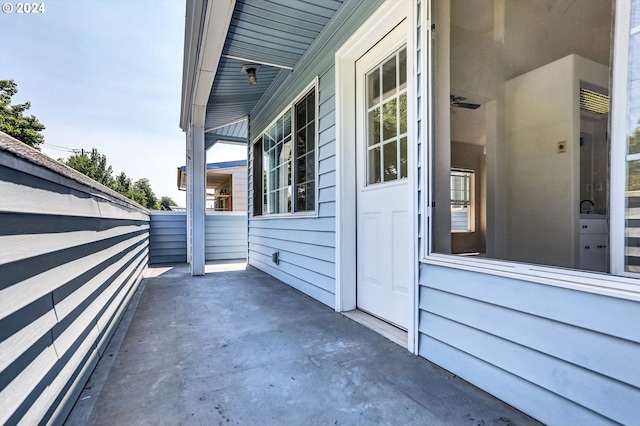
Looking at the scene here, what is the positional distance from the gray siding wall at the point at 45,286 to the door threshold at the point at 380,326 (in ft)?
5.94

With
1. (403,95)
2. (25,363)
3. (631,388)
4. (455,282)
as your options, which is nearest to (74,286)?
(25,363)

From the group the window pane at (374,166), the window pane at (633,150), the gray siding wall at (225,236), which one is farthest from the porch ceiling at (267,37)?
the gray siding wall at (225,236)

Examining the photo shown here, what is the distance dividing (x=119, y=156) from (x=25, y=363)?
28.2 meters

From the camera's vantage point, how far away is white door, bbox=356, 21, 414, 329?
91.5 inches

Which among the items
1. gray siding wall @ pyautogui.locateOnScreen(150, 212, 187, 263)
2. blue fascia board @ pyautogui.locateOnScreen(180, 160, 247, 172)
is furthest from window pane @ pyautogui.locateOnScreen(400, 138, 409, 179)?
blue fascia board @ pyautogui.locateOnScreen(180, 160, 247, 172)

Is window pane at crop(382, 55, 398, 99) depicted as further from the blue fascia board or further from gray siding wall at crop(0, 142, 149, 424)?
the blue fascia board

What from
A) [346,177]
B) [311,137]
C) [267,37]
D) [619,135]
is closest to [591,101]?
[619,135]

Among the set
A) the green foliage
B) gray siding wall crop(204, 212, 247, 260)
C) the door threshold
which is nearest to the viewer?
the door threshold

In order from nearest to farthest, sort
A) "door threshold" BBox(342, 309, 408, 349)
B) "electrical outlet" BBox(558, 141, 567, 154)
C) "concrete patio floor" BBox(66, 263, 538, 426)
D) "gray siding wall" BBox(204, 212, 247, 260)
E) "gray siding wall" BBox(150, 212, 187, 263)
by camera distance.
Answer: "concrete patio floor" BBox(66, 263, 538, 426), "door threshold" BBox(342, 309, 408, 349), "electrical outlet" BBox(558, 141, 567, 154), "gray siding wall" BBox(150, 212, 187, 263), "gray siding wall" BBox(204, 212, 247, 260)

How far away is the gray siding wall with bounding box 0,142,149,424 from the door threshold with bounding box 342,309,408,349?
5.94 feet

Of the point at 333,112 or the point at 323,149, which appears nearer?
the point at 333,112

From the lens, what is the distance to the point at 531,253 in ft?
9.04

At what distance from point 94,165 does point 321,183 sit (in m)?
22.7

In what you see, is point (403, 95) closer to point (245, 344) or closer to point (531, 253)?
point (531, 253)
